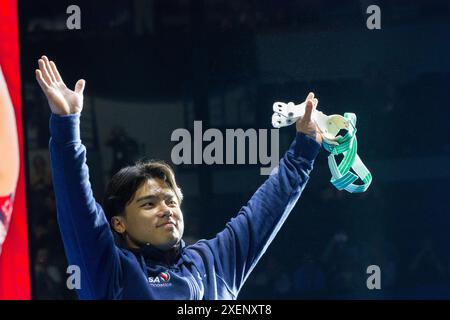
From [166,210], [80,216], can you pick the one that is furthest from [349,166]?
[80,216]

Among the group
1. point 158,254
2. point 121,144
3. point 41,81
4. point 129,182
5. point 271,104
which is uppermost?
point 41,81

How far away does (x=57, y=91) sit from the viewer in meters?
4.82

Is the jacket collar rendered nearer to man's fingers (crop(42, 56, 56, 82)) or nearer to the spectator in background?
the spectator in background

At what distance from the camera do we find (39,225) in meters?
4.90

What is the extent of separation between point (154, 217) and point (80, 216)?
0.31m

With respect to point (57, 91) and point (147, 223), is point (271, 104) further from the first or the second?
point (57, 91)

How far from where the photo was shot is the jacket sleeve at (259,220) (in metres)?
4.90

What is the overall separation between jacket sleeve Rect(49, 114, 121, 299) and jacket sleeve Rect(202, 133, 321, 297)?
43 cm

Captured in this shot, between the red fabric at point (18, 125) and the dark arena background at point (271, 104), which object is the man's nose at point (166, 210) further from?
the red fabric at point (18, 125)

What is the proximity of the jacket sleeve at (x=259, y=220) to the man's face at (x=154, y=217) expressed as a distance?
170mm

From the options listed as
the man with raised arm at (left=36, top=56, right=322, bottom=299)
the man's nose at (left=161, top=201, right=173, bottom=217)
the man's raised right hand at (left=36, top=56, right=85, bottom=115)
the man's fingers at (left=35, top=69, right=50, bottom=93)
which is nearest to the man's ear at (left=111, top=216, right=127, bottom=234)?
the man with raised arm at (left=36, top=56, right=322, bottom=299)

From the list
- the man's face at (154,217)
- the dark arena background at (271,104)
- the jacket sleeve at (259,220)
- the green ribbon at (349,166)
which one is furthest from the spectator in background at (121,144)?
the green ribbon at (349,166)

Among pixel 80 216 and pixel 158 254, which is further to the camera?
pixel 158 254

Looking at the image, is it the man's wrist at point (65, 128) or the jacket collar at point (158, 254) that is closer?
the man's wrist at point (65, 128)
